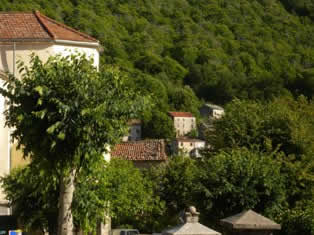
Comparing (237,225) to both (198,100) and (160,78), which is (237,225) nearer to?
(160,78)

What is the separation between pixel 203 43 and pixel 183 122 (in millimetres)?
29553

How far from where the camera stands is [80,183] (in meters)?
17.2

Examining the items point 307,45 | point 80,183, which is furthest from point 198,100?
point 80,183

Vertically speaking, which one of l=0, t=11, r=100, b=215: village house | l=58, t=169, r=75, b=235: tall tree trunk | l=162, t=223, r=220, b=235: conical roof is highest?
l=0, t=11, r=100, b=215: village house

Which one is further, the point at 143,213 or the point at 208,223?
the point at 143,213

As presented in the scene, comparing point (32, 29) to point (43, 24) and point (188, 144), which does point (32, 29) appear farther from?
point (188, 144)

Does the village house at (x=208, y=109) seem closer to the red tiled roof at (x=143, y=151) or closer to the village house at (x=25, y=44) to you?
the red tiled roof at (x=143, y=151)

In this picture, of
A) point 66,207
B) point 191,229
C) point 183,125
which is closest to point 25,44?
point 66,207

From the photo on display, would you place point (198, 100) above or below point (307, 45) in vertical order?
below

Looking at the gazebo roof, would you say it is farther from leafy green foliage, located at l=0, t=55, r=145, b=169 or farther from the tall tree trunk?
leafy green foliage, located at l=0, t=55, r=145, b=169

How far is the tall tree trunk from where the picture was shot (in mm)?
14523

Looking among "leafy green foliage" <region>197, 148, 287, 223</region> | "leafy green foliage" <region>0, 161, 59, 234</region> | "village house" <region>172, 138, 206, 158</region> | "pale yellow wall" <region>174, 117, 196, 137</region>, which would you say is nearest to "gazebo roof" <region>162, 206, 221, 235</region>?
"leafy green foliage" <region>0, 161, 59, 234</region>

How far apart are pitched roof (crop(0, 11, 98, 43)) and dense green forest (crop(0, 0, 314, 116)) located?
3559 inches

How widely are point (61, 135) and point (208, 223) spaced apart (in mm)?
14854
